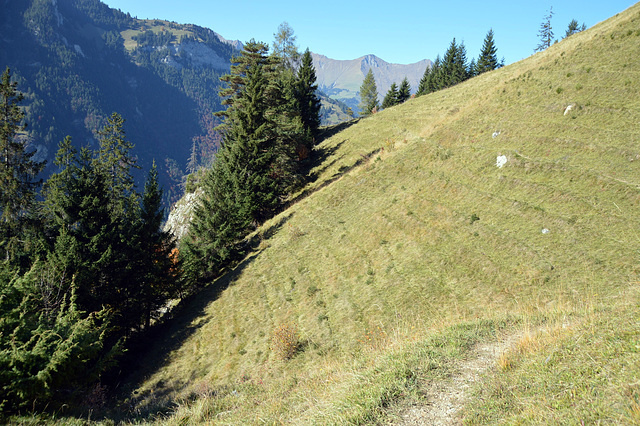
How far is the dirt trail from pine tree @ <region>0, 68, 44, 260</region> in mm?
32931

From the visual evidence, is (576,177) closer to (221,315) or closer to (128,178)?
(221,315)

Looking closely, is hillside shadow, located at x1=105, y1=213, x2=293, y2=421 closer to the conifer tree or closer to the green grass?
the green grass

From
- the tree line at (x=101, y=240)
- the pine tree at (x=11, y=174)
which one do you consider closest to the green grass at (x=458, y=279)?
the tree line at (x=101, y=240)

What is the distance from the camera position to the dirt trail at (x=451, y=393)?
4.38m

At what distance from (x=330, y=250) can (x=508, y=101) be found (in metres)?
19.6

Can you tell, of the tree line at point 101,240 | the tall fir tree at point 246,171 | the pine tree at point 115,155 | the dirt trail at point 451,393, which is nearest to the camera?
the dirt trail at point 451,393

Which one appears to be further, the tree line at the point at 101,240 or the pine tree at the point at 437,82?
the pine tree at the point at 437,82

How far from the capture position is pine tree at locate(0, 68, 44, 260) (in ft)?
82.5

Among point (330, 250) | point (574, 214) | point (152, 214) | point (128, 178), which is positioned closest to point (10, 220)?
point (152, 214)

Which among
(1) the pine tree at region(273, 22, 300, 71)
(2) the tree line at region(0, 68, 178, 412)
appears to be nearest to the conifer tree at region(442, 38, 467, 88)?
(1) the pine tree at region(273, 22, 300, 71)

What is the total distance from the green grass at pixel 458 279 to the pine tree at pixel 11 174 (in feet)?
58.0

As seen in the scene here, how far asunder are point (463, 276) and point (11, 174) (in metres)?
36.1

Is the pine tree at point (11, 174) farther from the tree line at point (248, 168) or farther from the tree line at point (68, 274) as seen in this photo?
the tree line at point (248, 168)

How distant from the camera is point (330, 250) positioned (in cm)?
2125
